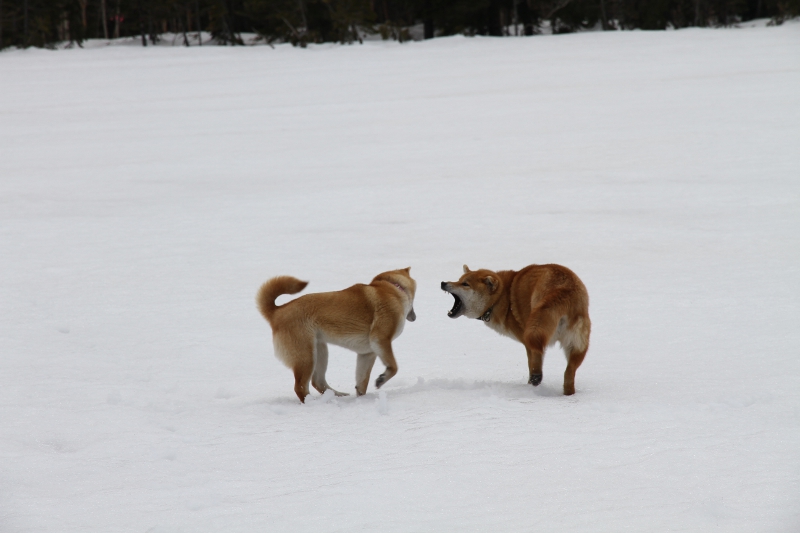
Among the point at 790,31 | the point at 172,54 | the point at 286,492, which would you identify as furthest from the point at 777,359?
the point at 172,54

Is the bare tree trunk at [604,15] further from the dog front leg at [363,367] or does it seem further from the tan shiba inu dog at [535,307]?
the dog front leg at [363,367]

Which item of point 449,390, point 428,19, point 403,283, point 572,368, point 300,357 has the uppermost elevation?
point 428,19

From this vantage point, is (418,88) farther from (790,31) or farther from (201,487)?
(201,487)

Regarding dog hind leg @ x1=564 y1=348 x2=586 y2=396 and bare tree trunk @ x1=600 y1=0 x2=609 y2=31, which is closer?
dog hind leg @ x1=564 y1=348 x2=586 y2=396

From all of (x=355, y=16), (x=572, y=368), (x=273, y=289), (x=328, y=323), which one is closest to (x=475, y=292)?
(x=572, y=368)

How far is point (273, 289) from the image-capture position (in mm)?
6020

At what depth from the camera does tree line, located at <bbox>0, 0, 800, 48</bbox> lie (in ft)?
120

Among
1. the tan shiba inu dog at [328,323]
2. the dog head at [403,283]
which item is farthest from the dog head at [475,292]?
the tan shiba inu dog at [328,323]

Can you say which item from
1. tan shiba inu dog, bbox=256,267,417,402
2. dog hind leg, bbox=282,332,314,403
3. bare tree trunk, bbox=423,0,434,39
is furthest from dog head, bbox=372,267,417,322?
bare tree trunk, bbox=423,0,434,39

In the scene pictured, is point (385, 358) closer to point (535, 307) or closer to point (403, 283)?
point (403, 283)

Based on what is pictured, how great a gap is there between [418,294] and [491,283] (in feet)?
11.1

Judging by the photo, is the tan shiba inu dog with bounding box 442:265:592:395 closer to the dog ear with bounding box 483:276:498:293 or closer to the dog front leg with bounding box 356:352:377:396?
the dog ear with bounding box 483:276:498:293

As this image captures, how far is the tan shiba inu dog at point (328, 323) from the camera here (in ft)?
19.4

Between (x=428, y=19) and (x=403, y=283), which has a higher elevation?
(x=428, y=19)
